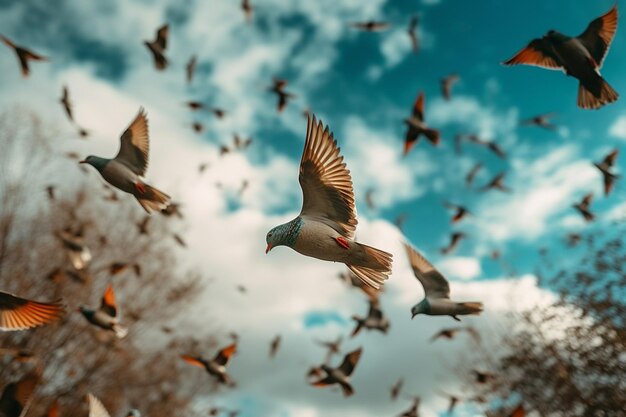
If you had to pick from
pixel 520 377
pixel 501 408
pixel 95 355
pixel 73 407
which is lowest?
pixel 73 407

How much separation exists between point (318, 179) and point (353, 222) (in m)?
0.54

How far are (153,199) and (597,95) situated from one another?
16.8 ft

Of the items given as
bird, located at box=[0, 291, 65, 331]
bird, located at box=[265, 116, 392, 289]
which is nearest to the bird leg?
bird, located at box=[265, 116, 392, 289]

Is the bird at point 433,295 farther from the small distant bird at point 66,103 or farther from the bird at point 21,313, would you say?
the small distant bird at point 66,103

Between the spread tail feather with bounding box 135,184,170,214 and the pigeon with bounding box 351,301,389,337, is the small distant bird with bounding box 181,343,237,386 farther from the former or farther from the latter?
the spread tail feather with bounding box 135,184,170,214

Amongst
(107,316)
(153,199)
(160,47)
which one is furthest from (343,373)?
(160,47)

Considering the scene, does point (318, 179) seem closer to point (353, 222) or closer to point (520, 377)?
point (353, 222)

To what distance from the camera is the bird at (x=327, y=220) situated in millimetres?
4492

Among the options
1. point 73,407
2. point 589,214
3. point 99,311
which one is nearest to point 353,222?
point 99,311

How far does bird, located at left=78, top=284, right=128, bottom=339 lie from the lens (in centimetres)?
763

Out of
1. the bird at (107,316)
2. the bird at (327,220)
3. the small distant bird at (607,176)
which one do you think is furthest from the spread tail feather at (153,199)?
the small distant bird at (607,176)

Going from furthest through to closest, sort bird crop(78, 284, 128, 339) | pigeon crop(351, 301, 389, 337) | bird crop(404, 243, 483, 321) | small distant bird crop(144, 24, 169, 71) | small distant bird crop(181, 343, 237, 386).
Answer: pigeon crop(351, 301, 389, 337) → small distant bird crop(144, 24, 169, 71) → small distant bird crop(181, 343, 237, 386) → bird crop(78, 284, 128, 339) → bird crop(404, 243, 483, 321)

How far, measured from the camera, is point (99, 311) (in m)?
7.81

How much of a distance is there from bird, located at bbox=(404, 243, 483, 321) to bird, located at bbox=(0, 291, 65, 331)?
13.3ft
